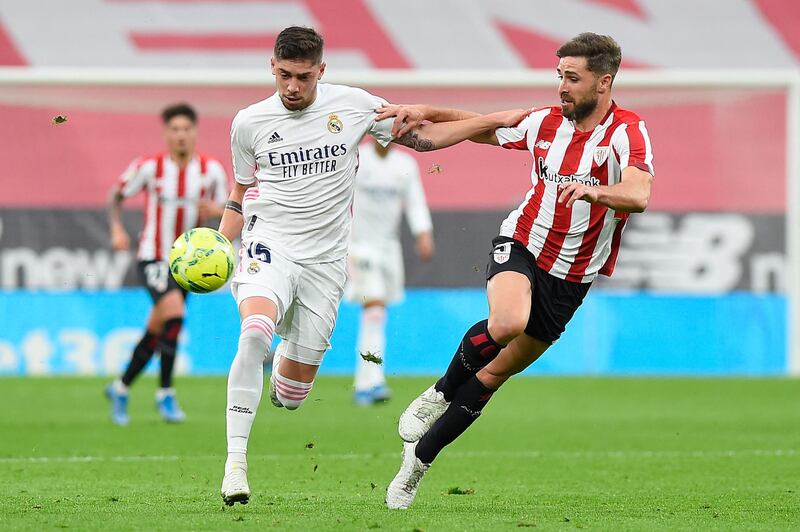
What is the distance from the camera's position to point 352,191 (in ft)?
23.8

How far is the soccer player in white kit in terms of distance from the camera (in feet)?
22.4

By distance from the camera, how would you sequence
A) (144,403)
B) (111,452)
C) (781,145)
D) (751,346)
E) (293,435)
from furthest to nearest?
(781,145), (751,346), (144,403), (293,435), (111,452)

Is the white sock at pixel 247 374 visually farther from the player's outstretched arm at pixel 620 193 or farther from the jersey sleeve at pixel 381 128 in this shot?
the player's outstretched arm at pixel 620 193

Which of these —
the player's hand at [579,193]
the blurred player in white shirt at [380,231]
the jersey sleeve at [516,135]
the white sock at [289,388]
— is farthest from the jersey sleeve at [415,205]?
the player's hand at [579,193]

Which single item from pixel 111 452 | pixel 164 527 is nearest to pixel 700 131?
pixel 111 452

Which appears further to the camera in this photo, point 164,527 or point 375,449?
point 375,449

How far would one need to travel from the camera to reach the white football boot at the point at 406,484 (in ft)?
21.7

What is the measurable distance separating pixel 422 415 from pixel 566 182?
1.31m

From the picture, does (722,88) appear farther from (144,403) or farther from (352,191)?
(352,191)

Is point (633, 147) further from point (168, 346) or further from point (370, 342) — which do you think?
point (370, 342)

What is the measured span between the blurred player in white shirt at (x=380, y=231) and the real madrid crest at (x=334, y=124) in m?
6.04

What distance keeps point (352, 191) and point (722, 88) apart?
10218mm

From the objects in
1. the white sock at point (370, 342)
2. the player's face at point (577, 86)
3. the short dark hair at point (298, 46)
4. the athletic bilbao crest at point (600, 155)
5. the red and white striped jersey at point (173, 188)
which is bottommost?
the white sock at point (370, 342)

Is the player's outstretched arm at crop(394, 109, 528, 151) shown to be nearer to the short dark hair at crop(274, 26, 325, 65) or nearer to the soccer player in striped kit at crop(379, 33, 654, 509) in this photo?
the soccer player in striped kit at crop(379, 33, 654, 509)
